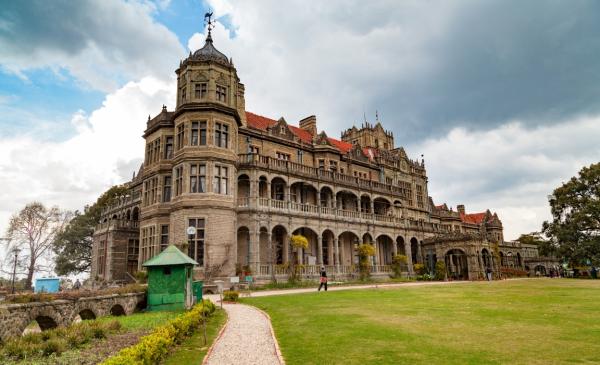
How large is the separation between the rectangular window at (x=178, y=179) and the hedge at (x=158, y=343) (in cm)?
1833

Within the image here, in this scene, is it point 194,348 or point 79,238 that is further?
point 79,238

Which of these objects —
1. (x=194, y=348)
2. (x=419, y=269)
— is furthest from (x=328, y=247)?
(x=194, y=348)

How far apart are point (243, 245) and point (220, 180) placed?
5.87 m

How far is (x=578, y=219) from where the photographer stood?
147 ft

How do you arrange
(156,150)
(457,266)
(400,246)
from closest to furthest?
(156,150)
(457,266)
(400,246)

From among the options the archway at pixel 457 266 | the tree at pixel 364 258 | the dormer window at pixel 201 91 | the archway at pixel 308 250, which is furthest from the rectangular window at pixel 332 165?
the archway at pixel 457 266

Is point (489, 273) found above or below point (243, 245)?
below

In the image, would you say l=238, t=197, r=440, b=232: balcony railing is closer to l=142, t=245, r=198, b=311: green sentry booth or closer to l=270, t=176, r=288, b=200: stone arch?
l=270, t=176, r=288, b=200: stone arch

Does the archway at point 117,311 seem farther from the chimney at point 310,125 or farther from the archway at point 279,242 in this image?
the chimney at point 310,125

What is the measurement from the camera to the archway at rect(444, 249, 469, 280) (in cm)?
4388

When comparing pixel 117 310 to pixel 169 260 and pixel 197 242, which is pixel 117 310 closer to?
pixel 169 260

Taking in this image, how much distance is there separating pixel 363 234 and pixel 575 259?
2561 cm

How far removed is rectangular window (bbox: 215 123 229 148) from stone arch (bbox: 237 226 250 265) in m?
6.99

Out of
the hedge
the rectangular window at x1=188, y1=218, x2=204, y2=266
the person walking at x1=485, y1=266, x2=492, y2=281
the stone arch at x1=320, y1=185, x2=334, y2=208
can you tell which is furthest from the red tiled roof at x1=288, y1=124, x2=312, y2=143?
the hedge
